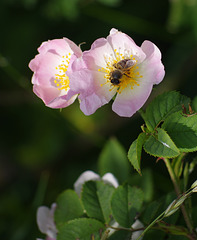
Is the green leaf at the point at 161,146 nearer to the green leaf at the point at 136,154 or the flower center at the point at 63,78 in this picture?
the green leaf at the point at 136,154

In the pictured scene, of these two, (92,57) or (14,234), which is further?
(14,234)

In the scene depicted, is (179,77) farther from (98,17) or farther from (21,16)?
(21,16)

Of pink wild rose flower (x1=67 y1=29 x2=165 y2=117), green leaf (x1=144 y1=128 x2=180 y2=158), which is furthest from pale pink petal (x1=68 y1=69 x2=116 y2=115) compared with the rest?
green leaf (x1=144 y1=128 x2=180 y2=158)

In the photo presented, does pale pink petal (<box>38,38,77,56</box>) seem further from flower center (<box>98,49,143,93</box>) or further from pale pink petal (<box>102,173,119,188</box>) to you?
pale pink petal (<box>102,173,119,188</box>)

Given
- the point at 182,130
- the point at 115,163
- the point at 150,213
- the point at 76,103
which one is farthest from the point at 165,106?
the point at 76,103

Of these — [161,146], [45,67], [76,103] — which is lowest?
[76,103]

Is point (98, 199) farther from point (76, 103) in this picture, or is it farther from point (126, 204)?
point (76, 103)

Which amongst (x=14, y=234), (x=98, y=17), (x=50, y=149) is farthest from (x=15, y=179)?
(x=98, y=17)
